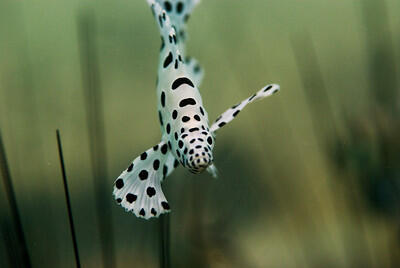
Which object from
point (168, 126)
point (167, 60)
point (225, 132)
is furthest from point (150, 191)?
point (225, 132)

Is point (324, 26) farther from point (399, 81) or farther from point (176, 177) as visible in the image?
point (176, 177)

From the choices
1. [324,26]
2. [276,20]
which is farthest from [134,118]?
[324,26]

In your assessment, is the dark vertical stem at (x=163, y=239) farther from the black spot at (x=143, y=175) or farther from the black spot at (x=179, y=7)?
the black spot at (x=179, y=7)

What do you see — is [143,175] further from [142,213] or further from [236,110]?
[236,110]

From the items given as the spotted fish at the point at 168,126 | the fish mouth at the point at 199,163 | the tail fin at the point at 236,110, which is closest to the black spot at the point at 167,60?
the spotted fish at the point at 168,126

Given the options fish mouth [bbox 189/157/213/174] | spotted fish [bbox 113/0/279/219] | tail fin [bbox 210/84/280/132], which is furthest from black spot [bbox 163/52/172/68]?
fish mouth [bbox 189/157/213/174]
